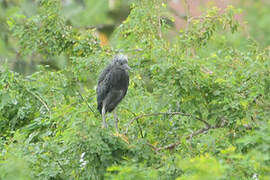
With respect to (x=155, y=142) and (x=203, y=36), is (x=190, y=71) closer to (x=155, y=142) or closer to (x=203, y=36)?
(x=155, y=142)

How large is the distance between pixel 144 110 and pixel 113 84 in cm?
56

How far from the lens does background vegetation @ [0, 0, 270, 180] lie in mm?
4812

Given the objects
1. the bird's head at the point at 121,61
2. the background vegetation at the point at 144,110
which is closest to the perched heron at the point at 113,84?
the bird's head at the point at 121,61

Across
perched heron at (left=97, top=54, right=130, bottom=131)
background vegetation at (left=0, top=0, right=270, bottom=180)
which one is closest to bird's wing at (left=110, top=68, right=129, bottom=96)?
perched heron at (left=97, top=54, right=130, bottom=131)

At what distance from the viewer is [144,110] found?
7137mm

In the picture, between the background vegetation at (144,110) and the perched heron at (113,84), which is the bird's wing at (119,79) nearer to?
the perched heron at (113,84)

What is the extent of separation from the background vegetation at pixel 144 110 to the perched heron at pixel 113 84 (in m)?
0.19

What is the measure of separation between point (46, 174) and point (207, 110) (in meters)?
2.23

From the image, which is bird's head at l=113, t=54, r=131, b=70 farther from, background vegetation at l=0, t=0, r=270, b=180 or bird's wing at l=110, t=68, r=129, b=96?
background vegetation at l=0, t=0, r=270, b=180

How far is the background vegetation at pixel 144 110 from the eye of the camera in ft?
15.8

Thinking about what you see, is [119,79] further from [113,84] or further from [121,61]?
[121,61]

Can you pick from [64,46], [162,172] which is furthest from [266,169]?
[64,46]

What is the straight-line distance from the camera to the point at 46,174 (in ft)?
17.6

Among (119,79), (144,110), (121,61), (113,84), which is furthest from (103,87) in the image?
(144,110)
